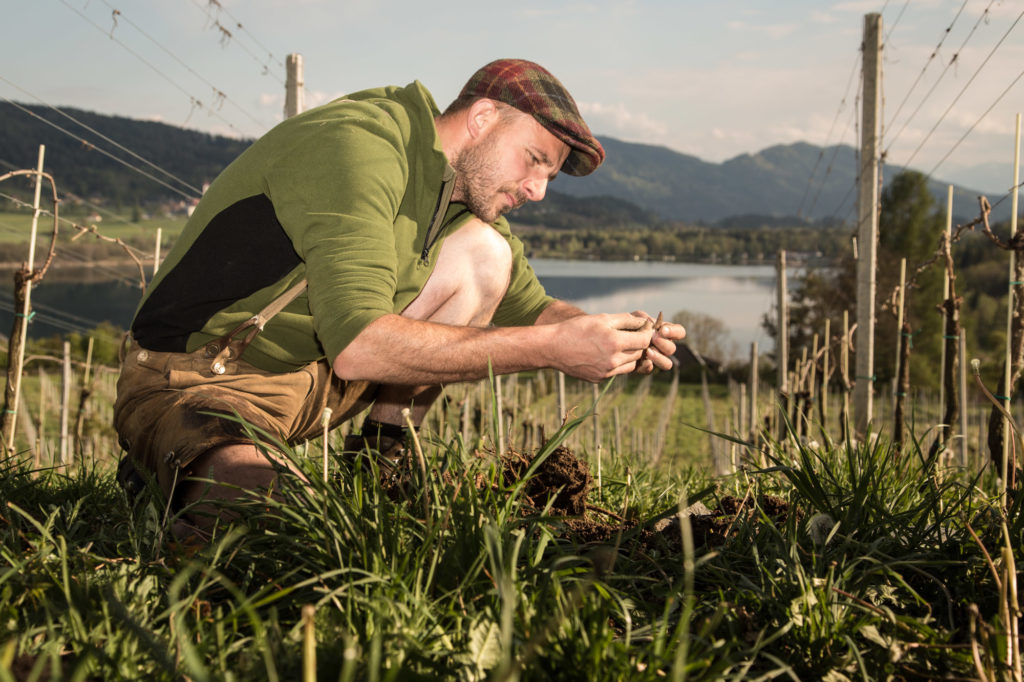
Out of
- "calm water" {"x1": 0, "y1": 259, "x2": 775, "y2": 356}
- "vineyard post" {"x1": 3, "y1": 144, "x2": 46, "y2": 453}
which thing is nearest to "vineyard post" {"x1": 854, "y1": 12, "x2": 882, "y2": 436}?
"vineyard post" {"x1": 3, "y1": 144, "x2": 46, "y2": 453}

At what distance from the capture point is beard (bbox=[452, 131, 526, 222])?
2447 mm

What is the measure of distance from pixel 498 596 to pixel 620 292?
421ft

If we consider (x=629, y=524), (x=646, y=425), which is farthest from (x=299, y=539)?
(x=646, y=425)

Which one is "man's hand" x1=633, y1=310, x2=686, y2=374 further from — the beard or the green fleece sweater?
the green fleece sweater

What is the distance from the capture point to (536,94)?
2357 millimetres

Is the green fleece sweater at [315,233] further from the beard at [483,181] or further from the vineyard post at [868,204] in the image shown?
the vineyard post at [868,204]

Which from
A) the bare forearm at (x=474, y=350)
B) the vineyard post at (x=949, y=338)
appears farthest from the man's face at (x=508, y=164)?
the vineyard post at (x=949, y=338)

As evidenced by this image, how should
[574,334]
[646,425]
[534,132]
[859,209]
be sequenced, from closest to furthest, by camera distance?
[574,334], [534,132], [859,209], [646,425]

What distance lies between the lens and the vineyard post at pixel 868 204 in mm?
8422

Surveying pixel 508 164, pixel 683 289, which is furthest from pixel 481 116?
pixel 683 289

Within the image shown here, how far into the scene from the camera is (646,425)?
37594mm

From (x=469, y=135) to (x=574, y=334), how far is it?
0.89 metres

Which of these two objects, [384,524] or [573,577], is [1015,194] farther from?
[384,524]

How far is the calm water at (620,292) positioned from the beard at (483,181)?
4244cm
